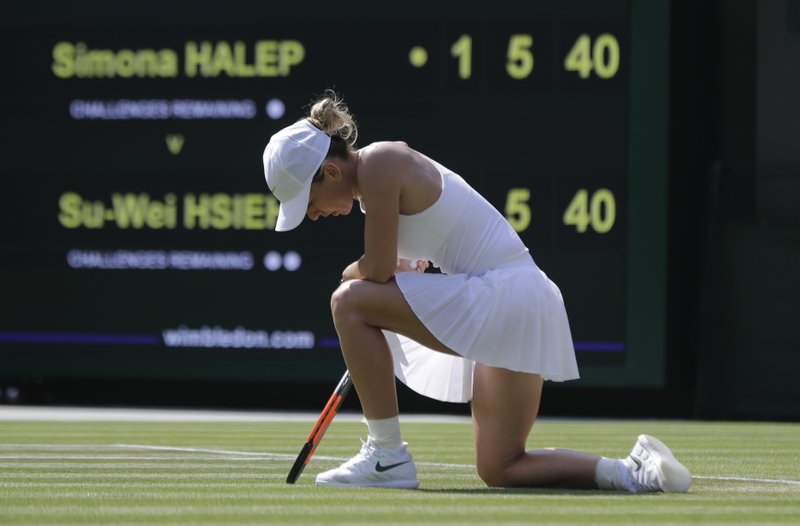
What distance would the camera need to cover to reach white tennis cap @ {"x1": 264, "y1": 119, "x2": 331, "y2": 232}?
5.12 meters

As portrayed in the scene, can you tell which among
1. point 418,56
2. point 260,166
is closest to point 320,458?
point 260,166

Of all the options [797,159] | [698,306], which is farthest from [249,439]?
[797,159]

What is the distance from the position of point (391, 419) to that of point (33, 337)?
283 inches

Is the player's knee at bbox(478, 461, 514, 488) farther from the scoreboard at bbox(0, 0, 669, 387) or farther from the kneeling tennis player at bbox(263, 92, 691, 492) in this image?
the scoreboard at bbox(0, 0, 669, 387)

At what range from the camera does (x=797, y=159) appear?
40.9 ft

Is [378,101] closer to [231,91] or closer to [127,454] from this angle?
[231,91]

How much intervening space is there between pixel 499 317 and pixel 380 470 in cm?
58

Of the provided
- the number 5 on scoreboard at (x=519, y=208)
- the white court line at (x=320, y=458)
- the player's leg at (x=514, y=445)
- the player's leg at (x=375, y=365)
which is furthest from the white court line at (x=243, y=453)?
the number 5 on scoreboard at (x=519, y=208)

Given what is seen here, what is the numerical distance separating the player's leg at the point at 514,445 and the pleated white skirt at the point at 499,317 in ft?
0.31

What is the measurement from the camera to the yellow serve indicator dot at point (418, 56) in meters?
11.4

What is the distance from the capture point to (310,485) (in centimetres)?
522

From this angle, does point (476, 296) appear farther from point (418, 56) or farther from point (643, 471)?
point (418, 56)

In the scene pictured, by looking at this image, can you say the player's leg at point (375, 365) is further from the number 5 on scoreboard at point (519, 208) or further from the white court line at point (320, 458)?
the number 5 on scoreboard at point (519, 208)

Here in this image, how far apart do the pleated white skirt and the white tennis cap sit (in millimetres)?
381
